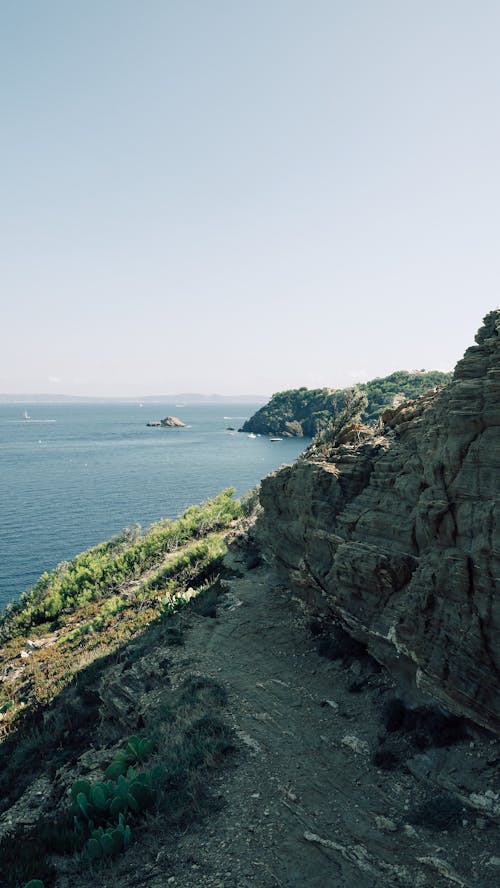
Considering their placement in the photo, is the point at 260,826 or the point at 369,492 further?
the point at 369,492

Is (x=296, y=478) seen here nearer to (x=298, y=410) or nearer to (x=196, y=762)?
Result: (x=196, y=762)

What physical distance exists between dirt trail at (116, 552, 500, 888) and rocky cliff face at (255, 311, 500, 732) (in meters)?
1.58

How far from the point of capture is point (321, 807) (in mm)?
10805

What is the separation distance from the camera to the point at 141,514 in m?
65.8

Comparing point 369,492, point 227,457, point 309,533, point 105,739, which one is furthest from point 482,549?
point 227,457

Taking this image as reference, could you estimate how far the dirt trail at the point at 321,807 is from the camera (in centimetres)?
912

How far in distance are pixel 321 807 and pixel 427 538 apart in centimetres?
603

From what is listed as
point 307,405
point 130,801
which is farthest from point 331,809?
point 307,405

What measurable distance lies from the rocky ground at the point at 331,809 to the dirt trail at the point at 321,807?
24 mm

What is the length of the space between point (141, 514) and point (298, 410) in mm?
97458

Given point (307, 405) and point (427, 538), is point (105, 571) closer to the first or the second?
point (427, 538)

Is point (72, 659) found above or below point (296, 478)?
below

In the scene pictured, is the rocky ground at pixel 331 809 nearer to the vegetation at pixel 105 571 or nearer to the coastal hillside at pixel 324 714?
the coastal hillside at pixel 324 714

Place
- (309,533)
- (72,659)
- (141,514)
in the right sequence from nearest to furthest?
(309,533) → (72,659) → (141,514)
